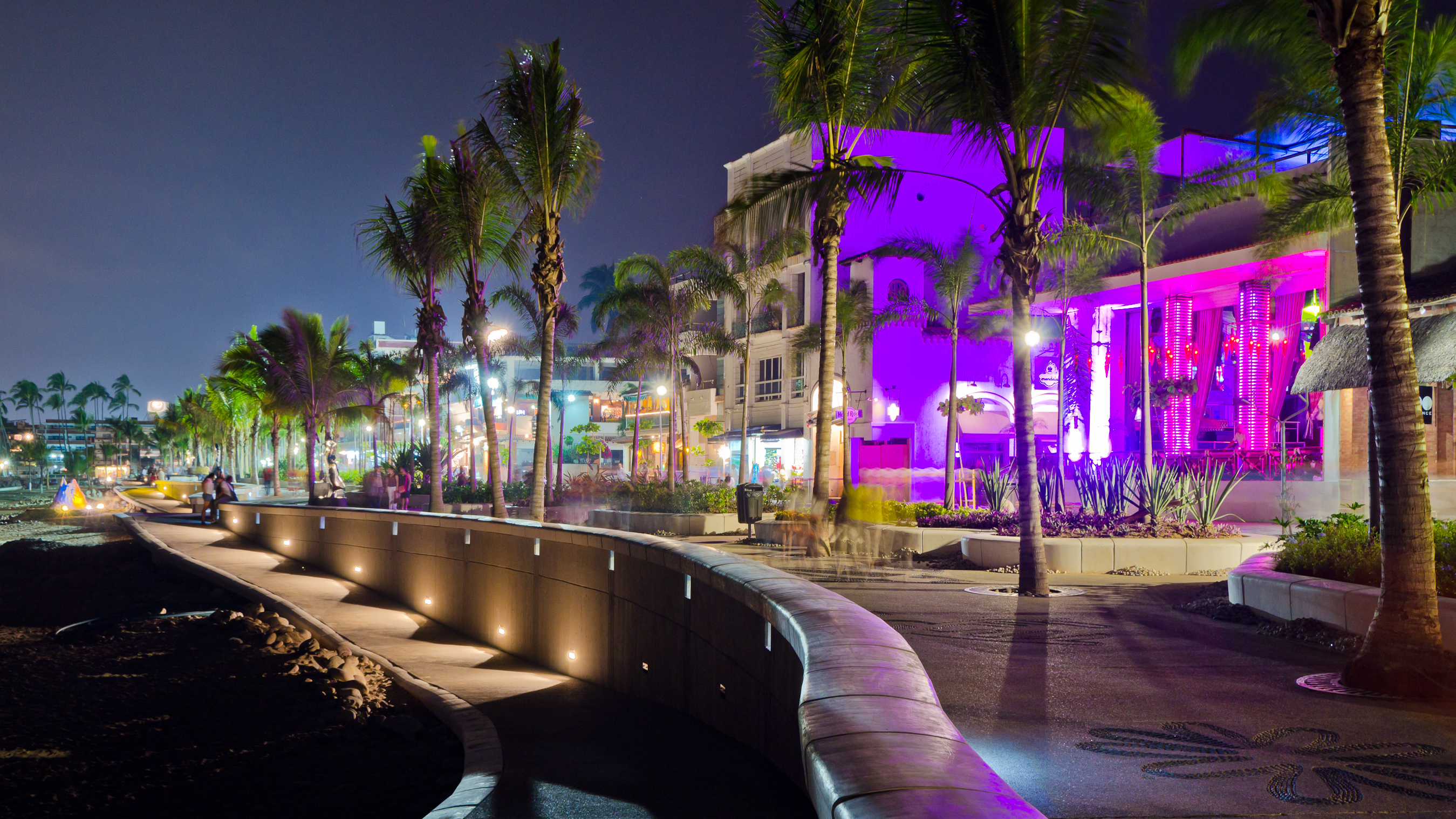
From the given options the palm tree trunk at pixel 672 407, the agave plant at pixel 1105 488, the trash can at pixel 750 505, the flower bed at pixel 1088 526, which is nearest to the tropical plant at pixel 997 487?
the flower bed at pixel 1088 526

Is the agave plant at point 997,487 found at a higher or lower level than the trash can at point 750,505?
higher

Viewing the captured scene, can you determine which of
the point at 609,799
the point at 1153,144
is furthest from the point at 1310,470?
the point at 609,799

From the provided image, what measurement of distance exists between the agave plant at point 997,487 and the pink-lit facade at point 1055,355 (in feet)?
8.27

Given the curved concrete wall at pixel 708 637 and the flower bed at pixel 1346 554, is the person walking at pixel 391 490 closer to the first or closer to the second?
the curved concrete wall at pixel 708 637

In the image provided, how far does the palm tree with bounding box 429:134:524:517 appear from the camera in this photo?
75.7 feet

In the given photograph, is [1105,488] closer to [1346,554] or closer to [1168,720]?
[1346,554]

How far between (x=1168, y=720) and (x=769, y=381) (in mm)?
45598

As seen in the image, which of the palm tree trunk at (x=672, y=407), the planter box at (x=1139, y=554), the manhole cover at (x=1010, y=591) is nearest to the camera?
the manhole cover at (x=1010, y=591)

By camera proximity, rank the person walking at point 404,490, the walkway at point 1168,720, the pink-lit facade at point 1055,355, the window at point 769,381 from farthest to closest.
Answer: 1. the window at point 769,381
2. the person walking at point 404,490
3. the pink-lit facade at point 1055,355
4. the walkway at point 1168,720

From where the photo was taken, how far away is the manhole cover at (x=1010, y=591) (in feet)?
40.2

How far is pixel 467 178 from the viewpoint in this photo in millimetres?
23078

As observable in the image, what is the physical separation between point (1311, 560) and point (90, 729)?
12.2 meters

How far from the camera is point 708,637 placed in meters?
7.54

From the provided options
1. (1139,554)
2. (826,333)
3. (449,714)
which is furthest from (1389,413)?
(826,333)
